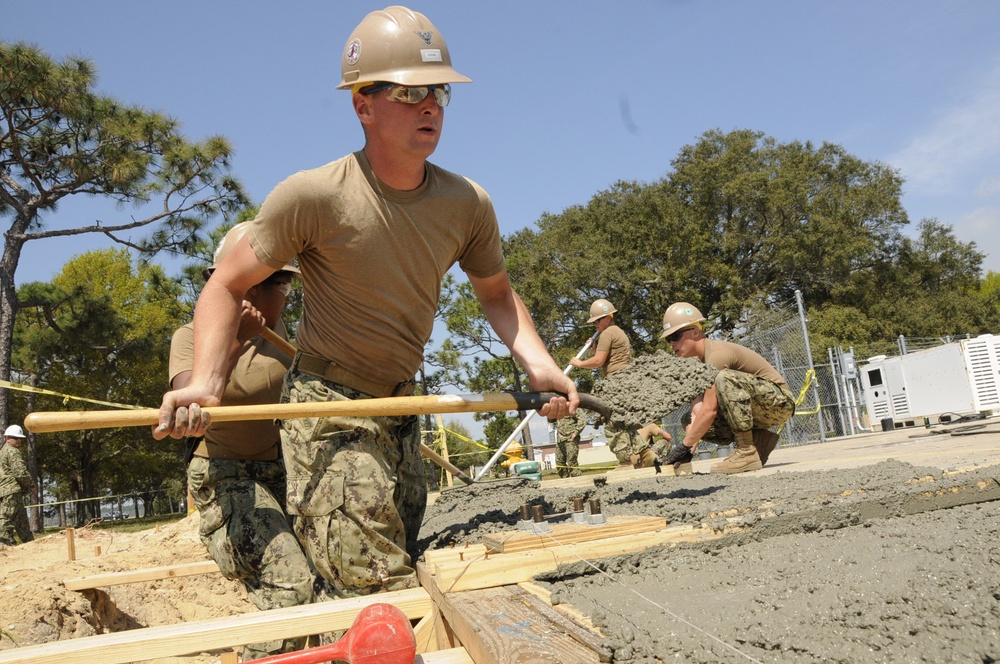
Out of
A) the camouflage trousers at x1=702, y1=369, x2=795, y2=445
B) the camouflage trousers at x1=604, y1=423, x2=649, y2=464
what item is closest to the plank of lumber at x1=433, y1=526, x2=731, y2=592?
the camouflage trousers at x1=702, y1=369, x2=795, y2=445

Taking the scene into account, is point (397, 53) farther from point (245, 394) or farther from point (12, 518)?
point (12, 518)

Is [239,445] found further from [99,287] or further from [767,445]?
[99,287]

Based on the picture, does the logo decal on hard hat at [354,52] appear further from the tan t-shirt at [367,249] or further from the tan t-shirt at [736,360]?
the tan t-shirt at [736,360]

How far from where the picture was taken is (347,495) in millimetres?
2777

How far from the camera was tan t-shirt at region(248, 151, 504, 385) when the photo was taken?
2.77 meters

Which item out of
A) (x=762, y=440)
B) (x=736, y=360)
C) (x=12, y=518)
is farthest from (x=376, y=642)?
(x=12, y=518)

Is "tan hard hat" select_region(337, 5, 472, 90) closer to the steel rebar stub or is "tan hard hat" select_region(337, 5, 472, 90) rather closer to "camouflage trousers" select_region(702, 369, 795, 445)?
the steel rebar stub

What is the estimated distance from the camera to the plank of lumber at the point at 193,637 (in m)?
2.21

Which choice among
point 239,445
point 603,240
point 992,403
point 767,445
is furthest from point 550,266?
point 239,445

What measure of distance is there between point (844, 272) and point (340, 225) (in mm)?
38986

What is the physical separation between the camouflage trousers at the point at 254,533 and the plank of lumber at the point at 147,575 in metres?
1.41

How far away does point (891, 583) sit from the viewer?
185 centimetres

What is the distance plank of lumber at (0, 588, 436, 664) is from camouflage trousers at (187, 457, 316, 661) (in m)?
1.02

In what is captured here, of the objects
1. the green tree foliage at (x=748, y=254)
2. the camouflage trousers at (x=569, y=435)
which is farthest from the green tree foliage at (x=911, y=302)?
the camouflage trousers at (x=569, y=435)
